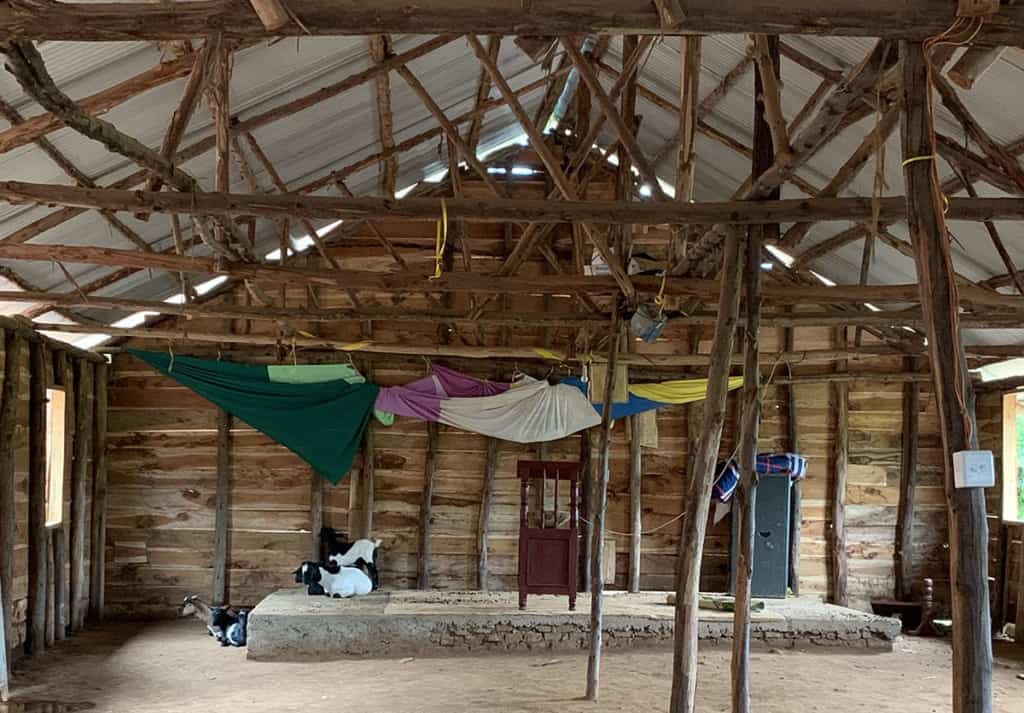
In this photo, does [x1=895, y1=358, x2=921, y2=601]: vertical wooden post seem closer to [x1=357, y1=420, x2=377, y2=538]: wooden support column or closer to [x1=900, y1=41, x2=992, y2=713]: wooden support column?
[x1=357, y1=420, x2=377, y2=538]: wooden support column

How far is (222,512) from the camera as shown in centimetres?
1110

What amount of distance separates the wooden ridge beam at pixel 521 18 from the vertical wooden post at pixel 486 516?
8.25 metres

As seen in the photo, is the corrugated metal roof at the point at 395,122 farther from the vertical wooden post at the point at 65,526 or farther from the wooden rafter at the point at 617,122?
the wooden rafter at the point at 617,122

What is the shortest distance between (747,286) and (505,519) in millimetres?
6554

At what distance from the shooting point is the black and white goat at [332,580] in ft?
33.5

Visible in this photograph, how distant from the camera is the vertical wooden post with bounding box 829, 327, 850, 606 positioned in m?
11.5

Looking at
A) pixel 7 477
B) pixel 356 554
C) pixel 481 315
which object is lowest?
pixel 356 554

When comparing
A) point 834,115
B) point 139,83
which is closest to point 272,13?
point 834,115

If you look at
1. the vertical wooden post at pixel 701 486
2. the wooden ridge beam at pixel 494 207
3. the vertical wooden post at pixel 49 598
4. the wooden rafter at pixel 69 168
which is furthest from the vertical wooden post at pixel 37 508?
the vertical wooden post at pixel 701 486

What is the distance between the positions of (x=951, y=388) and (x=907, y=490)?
8915mm

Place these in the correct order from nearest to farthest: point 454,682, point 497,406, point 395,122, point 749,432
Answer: point 749,432 → point 454,682 → point 395,122 → point 497,406

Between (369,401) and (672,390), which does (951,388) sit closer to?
(672,390)

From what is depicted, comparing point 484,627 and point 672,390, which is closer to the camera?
point 484,627

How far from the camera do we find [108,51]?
208 inches
